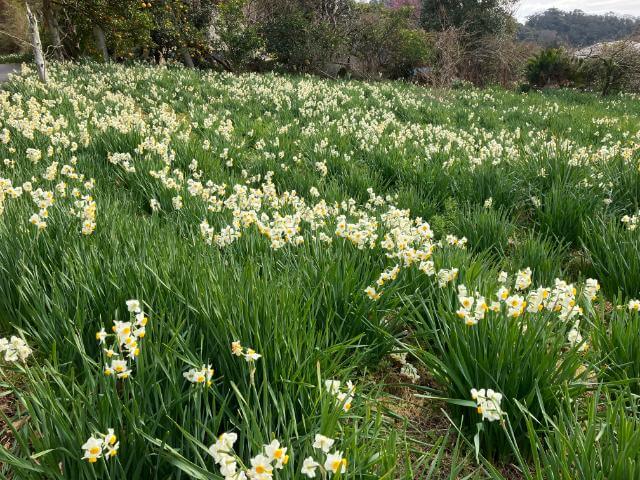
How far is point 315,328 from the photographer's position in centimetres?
205

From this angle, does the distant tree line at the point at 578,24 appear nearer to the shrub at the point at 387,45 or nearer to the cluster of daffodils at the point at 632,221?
the shrub at the point at 387,45

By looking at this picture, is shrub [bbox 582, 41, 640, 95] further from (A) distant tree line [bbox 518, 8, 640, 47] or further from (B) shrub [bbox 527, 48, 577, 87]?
(A) distant tree line [bbox 518, 8, 640, 47]

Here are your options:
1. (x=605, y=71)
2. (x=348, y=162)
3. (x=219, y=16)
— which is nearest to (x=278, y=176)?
(x=348, y=162)

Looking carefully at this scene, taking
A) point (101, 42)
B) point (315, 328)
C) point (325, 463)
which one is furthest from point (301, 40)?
point (325, 463)

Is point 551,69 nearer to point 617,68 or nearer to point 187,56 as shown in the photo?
point 617,68

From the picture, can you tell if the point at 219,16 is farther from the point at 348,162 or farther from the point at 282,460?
the point at 282,460

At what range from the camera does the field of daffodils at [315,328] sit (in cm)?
136

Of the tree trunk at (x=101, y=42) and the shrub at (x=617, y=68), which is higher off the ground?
the tree trunk at (x=101, y=42)

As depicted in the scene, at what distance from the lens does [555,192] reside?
12.5 feet

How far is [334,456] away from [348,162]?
14.3 ft

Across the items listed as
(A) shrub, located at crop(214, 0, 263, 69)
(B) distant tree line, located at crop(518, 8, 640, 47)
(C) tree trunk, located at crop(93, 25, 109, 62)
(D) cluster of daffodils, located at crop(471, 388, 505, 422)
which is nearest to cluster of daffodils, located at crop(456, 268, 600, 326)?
(D) cluster of daffodils, located at crop(471, 388, 505, 422)

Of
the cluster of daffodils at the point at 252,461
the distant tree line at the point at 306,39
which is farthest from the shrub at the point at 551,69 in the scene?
the cluster of daffodils at the point at 252,461

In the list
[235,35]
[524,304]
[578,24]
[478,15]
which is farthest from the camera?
[578,24]

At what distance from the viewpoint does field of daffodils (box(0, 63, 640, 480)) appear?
136 cm
